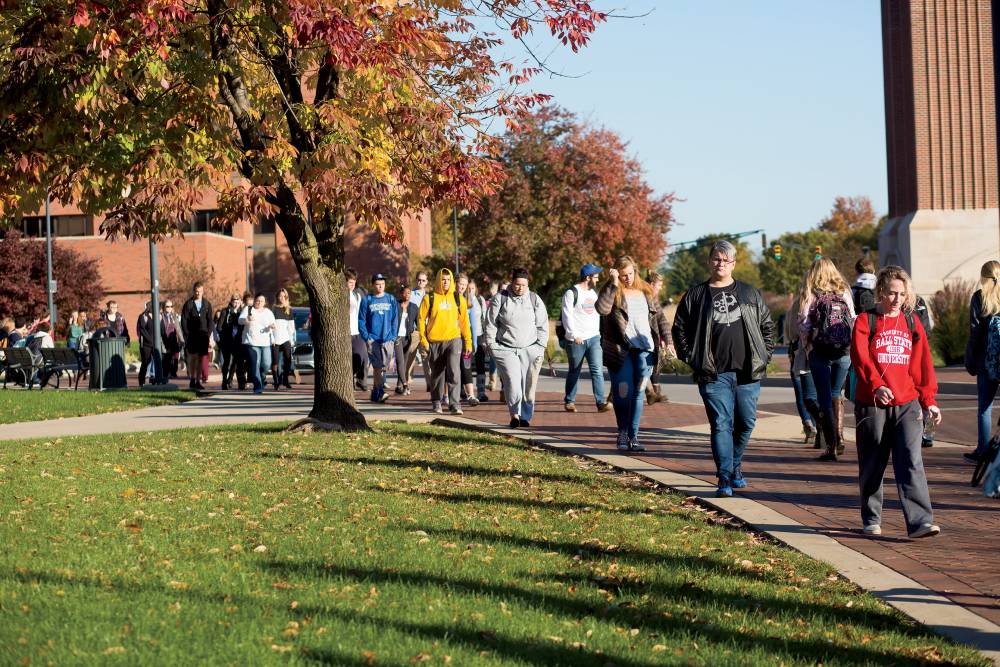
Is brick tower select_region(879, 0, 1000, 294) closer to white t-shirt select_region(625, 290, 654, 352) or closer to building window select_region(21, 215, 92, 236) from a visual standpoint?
white t-shirt select_region(625, 290, 654, 352)

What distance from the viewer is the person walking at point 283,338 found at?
2277cm

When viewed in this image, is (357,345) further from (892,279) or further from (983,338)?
(892,279)

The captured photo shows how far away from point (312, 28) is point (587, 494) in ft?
15.5

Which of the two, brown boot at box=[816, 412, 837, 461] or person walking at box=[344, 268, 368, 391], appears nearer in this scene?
brown boot at box=[816, 412, 837, 461]

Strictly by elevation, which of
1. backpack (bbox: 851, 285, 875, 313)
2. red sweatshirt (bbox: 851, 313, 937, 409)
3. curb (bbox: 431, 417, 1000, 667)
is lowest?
curb (bbox: 431, 417, 1000, 667)

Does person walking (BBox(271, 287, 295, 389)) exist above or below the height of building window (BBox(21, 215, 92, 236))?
below

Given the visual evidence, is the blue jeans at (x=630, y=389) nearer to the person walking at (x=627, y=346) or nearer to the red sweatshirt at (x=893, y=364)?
the person walking at (x=627, y=346)

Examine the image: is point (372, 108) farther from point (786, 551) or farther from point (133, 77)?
point (786, 551)

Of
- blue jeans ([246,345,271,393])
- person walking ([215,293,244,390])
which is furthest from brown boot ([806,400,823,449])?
person walking ([215,293,244,390])

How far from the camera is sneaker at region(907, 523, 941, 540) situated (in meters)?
7.27

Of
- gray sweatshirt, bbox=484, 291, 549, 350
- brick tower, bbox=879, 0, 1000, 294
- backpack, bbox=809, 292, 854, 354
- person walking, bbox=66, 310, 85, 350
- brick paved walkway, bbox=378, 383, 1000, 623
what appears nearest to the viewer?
brick paved walkway, bbox=378, 383, 1000, 623

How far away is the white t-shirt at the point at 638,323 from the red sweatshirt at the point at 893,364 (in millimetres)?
4556

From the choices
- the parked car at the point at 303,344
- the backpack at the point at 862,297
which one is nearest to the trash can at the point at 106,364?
the parked car at the point at 303,344

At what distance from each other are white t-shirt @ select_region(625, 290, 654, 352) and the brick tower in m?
29.7
